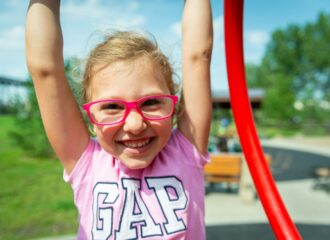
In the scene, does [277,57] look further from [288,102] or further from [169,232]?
[169,232]

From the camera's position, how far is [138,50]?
1282mm

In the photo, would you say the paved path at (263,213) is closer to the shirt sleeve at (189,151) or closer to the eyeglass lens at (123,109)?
the shirt sleeve at (189,151)

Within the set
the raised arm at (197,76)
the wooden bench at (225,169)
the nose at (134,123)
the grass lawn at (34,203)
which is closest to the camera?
the nose at (134,123)

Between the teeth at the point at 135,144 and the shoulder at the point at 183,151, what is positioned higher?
the teeth at the point at 135,144

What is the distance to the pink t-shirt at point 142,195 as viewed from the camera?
4.00ft

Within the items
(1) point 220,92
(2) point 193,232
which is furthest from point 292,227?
(1) point 220,92

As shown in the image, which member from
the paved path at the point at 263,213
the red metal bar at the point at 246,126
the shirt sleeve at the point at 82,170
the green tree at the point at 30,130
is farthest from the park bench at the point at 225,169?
the green tree at the point at 30,130

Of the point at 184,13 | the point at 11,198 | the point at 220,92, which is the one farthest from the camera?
the point at 220,92

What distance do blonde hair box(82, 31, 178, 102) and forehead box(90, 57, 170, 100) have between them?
2 cm

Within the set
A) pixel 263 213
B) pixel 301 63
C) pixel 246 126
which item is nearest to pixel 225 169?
pixel 263 213

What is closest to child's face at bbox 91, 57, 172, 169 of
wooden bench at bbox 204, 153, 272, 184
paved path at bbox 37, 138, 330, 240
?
paved path at bbox 37, 138, 330, 240

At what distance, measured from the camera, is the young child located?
1.20 m

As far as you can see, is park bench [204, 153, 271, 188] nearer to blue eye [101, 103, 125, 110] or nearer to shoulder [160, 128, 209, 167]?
shoulder [160, 128, 209, 167]

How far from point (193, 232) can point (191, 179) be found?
18 centimetres
